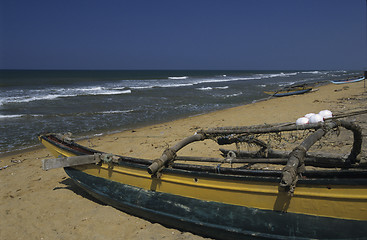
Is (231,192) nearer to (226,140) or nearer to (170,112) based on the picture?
(226,140)

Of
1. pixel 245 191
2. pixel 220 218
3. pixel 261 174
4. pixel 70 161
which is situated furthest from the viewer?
pixel 70 161

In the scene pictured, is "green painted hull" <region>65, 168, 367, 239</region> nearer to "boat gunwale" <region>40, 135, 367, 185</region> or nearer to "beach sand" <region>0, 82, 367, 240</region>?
"beach sand" <region>0, 82, 367, 240</region>

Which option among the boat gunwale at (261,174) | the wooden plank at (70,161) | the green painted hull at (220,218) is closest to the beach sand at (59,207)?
the green painted hull at (220,218)

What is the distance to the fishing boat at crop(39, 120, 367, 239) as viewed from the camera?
3.10 m

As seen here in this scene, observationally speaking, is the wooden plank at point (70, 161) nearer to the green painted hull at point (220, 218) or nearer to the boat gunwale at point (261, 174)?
the green painted hull at point (220, 218)

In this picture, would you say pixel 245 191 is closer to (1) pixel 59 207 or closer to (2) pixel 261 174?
(2) pixel 261 174

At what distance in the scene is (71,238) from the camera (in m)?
4.35

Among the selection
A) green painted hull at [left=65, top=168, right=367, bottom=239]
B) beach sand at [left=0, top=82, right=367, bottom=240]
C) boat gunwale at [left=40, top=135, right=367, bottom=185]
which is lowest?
beach sand at [left=0, top=82, right=367, bottom=240]

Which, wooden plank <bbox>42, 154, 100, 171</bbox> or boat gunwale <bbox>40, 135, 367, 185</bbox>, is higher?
boat gunwale <bbox>40, 135, 367, 185</bbox>

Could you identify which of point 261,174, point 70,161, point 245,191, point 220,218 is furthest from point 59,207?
point 261,174

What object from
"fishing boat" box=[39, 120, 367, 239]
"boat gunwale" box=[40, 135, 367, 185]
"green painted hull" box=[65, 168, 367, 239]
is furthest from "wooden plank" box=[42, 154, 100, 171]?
"boat gunwale" box=[40, 135, 367, 185]

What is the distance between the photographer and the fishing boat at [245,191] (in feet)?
10.2

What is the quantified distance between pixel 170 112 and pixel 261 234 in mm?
13925

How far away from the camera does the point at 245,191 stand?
364cm
